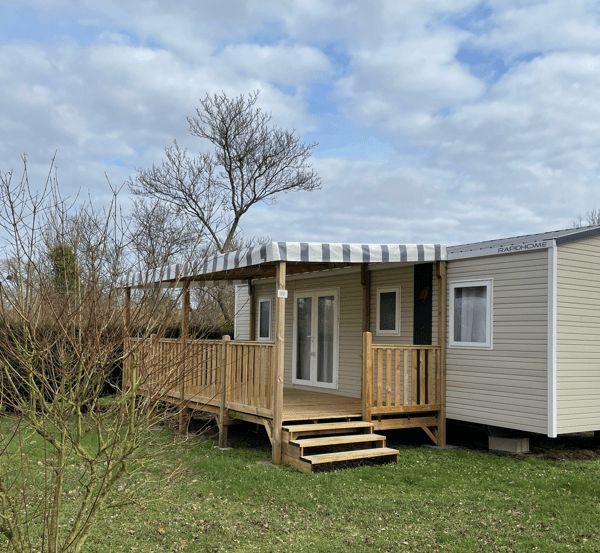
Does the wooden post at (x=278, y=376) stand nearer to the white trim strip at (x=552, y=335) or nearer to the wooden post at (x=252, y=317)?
the white trim strip at (x=552, y=335)

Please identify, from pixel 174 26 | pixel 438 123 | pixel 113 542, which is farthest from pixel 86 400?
pixel 438 123

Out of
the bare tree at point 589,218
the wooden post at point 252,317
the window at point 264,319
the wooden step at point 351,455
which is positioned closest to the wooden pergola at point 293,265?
the wooden step at point 351,455

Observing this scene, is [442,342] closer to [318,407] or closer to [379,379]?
[379,379]

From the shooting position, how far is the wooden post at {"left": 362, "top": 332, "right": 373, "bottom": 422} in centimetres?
841

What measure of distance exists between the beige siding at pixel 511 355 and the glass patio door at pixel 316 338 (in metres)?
2.89

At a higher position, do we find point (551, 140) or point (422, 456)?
point (551, 140)

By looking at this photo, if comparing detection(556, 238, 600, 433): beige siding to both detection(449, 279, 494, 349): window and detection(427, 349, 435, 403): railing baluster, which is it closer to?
detection(449, 279, 494, 349): window

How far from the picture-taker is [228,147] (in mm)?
22219

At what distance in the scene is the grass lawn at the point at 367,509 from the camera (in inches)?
199

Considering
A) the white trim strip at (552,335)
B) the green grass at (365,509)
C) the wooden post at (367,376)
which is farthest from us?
the wooden post at (367,376)

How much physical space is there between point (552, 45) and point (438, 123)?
6144 mm

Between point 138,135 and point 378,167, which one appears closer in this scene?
Result: point 138,135

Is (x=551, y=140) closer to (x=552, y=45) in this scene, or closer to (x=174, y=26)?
(x=552, y=45)

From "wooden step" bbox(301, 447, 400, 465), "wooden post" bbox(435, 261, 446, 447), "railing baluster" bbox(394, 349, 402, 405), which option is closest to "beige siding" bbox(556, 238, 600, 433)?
"wooden post" bbox(435, 261, 446, 447)
